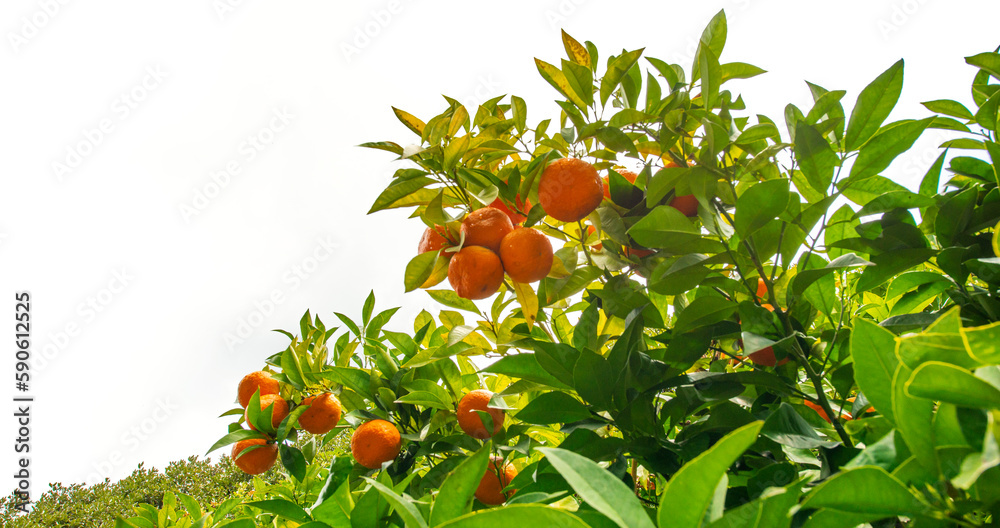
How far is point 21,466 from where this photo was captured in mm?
3771

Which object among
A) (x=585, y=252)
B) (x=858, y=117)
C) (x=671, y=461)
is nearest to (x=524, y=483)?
(x=671, y=461)

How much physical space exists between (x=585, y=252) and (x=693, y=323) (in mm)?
279

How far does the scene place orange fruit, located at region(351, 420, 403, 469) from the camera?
1.12 metres

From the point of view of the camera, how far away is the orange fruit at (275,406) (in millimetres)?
1336

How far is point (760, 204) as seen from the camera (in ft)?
2.39

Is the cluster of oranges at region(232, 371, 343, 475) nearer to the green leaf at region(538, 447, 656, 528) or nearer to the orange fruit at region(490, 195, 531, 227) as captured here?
the orange fruit at region(490, 195, 531, 227)

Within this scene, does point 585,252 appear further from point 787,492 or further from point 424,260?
point 787,492

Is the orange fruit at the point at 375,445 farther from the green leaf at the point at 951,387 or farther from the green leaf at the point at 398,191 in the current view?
the green leaf at the point at 951,387

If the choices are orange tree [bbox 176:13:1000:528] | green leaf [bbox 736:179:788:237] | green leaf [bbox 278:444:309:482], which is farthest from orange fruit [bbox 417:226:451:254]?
green leaf [bbox 278:444:309:482]

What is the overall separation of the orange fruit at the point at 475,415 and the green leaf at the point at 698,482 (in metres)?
0.76

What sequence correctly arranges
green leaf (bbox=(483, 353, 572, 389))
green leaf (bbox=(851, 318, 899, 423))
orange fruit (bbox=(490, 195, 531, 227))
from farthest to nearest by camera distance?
orange fruit (bbox=(490, 195, 531, 227))
green leaf (bbox=(483, 353, 572, 389))
green leaf (bbox=(851, 318, 899, 423))

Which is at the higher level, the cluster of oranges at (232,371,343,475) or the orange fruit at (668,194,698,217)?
the orange fruit at (668,194,698,217)

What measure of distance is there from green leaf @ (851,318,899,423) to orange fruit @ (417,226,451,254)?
68 centimetres

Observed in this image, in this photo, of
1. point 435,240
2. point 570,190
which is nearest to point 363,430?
point 435,240
